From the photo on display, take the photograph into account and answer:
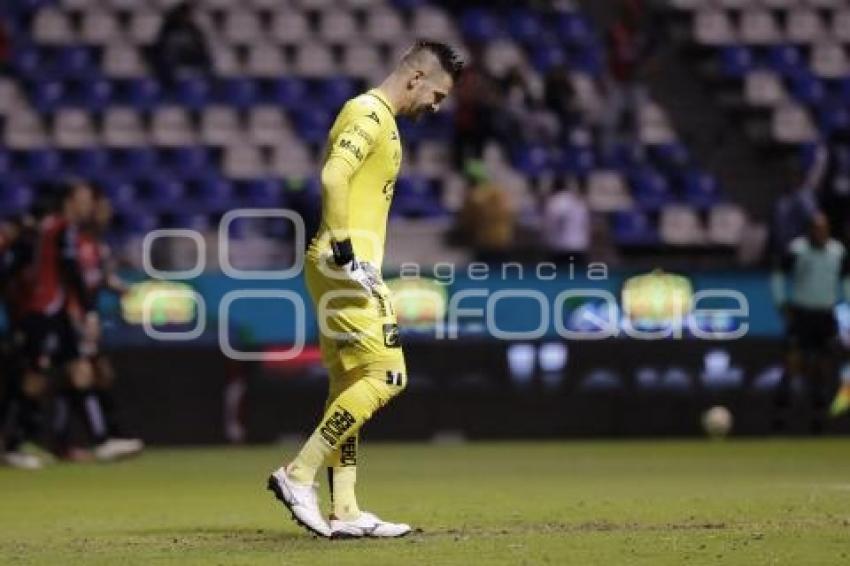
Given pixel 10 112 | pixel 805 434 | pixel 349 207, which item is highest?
pixel 10 112

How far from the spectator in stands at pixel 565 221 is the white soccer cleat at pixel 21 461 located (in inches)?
258

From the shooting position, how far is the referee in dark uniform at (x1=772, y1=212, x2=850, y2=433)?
2100 cm

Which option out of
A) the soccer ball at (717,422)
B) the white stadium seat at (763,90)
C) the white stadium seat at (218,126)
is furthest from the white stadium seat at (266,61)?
the soccer ball at (717,422)

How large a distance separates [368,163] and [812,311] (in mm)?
11997

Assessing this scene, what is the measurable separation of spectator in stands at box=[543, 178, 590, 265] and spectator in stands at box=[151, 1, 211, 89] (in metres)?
5.24

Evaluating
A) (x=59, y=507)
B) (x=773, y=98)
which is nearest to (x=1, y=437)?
(x=59, y=507)

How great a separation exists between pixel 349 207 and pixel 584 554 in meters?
2.05

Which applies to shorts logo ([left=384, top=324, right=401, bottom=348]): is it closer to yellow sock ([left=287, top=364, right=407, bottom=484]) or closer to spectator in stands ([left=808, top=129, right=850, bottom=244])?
yellow sock ([left=287, top=364, right=407, bottom=484])

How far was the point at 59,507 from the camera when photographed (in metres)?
12.8

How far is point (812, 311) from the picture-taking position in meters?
21.1

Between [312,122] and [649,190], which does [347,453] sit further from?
[649,190]

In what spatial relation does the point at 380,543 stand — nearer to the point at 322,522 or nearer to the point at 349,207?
the point at 322,522

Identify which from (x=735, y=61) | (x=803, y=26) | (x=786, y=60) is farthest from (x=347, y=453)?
(x=803, y=26)

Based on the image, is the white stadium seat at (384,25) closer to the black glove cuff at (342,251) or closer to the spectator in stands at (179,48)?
the spectator in stands at (179,48)
